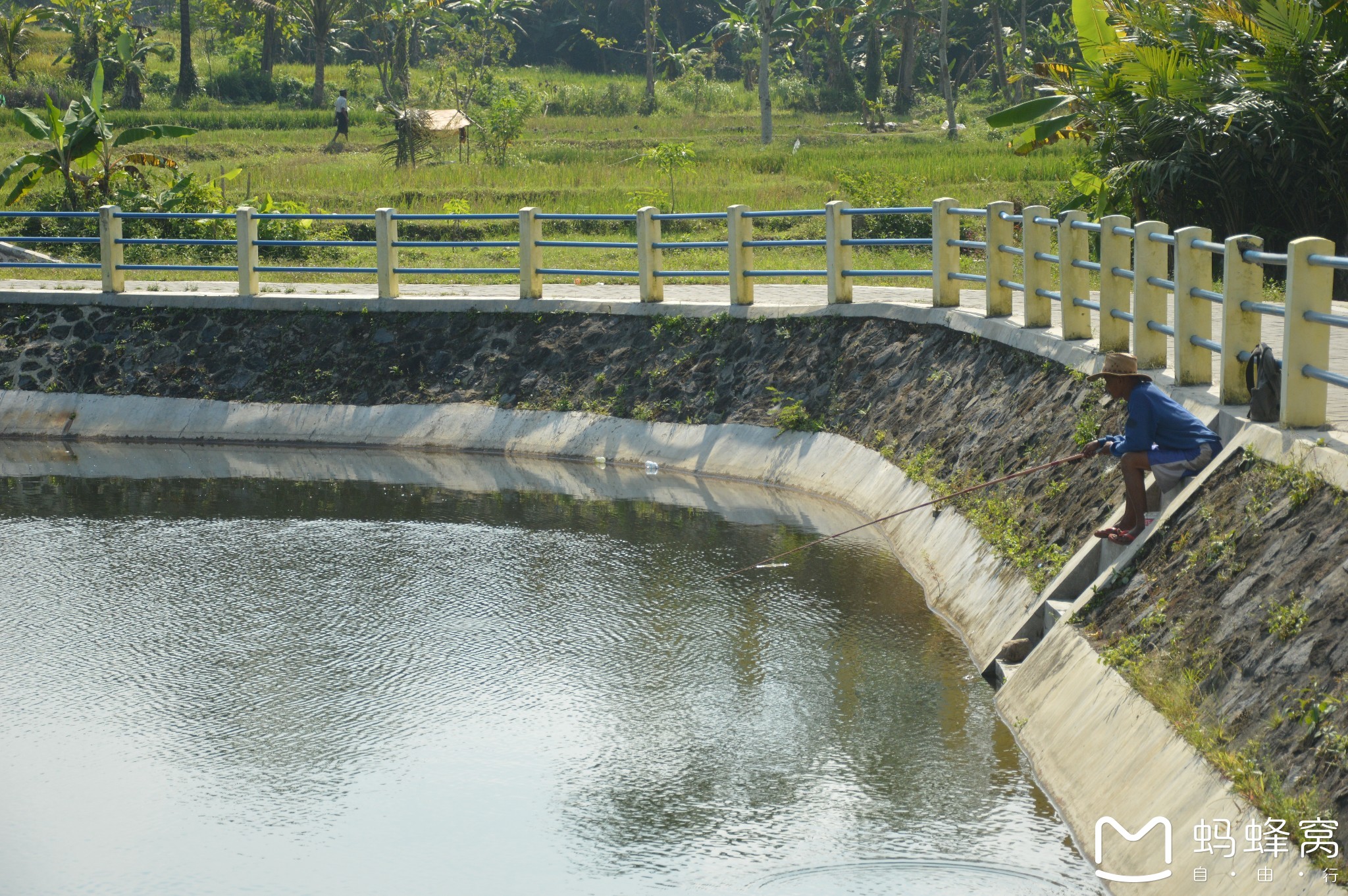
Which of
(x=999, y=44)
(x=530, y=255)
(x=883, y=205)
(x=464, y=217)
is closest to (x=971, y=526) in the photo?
(x=530, y=255)

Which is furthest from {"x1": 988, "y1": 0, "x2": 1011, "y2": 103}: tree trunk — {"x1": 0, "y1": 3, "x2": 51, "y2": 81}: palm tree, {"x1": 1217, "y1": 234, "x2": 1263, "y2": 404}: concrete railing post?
{"x1": 1217, "y1": 234, "x2": 1263, "y2": 404}: concrete railing post

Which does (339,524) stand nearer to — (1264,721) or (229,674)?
(229,674)

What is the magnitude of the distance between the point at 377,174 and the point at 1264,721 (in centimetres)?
3027

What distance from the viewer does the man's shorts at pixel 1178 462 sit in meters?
8.34

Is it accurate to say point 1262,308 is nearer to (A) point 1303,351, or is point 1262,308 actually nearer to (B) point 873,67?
(A) point 1303,351

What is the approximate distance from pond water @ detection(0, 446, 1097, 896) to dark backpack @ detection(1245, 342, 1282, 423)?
7.23 feet

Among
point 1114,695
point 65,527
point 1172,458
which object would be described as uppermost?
point 1172,458

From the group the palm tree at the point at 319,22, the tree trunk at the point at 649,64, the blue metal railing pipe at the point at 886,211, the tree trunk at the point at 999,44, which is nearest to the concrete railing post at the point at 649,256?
the blue metal railing pipe at the point at 886,211

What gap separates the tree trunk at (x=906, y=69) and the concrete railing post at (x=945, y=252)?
46462mm

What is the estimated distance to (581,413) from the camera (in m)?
16.9

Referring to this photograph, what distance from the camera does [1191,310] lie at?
9344mm

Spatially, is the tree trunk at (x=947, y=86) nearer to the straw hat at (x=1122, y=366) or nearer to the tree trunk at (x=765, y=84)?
the tree trunk at (x=765, y=84)

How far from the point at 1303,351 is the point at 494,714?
4.77 metres

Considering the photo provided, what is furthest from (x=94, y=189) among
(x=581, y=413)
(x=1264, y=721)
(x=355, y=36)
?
(x=355, y=36)
